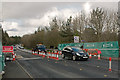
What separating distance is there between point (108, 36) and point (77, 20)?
1776 cm

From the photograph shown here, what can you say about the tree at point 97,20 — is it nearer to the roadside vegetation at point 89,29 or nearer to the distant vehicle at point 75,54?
the roadside vegetation at point 89,29

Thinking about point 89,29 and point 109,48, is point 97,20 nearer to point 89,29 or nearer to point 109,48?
point 89,29

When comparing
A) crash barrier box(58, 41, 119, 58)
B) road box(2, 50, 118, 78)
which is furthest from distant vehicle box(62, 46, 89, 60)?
crash barrier box(58, 41, 119, 58)

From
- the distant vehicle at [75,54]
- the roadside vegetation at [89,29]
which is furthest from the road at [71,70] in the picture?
the roadside vegetation at [89,29]

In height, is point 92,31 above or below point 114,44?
above

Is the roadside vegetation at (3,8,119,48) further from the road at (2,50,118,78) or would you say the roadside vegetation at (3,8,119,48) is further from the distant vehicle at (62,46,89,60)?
the road at (2,50,118,78)

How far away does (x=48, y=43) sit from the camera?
5644cm

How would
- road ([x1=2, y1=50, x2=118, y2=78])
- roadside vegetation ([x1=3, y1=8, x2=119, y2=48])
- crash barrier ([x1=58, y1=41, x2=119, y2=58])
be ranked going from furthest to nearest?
roadside vegetation ([x1=3, y1=8, x2=119, y2=48])
crash barrier ([x1=58, y1=41, x2=119, y2=58])
road ([x1=2, y1=50, x2=118, y2=78])

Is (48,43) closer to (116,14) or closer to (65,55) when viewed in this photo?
(116,14)

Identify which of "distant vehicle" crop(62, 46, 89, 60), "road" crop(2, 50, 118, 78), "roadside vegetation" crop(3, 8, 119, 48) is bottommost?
"road" crop(2, 50, 118, 78)

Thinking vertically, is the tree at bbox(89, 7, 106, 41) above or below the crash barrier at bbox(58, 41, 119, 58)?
above

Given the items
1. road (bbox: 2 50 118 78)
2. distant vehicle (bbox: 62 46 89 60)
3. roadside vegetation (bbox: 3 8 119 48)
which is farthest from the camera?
roadside vegetation (bbox: 3 8 119 48)

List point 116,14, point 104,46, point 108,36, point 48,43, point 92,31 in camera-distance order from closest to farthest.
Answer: point 104,46 < point 108,36 < point 116,14 < point 92,31 < point 48,43

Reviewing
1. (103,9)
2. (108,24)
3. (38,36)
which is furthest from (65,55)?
(38,36)
